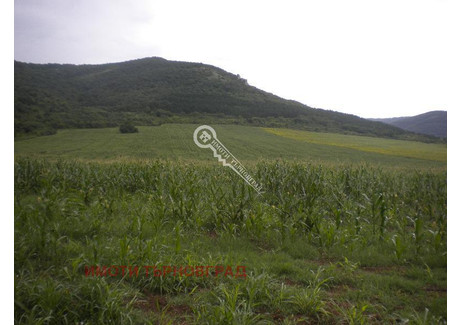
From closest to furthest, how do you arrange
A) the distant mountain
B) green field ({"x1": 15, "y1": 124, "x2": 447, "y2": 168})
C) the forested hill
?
1. the distant mountain
2. the forested hill
3. green field ({"x1": 15, "y1": 124, "x2": 447, "y2": 168})

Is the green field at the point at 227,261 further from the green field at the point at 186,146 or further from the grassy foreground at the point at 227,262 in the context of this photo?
the green field at the point at 186,146

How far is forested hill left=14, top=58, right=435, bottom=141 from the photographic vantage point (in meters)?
4.76

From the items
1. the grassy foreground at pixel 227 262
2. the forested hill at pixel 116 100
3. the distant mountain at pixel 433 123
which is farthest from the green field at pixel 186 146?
the grassy foreground at pixel 227 262

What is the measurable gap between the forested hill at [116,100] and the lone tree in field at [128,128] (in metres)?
1.32

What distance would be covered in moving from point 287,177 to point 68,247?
5.29 meters

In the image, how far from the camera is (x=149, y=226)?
13.9 ft

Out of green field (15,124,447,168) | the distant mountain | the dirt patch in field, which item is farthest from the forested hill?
the dirt patch in field

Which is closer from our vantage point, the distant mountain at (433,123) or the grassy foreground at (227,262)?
the grassy foreground at (227,262)

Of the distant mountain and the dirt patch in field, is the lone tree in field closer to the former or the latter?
the distant mountain

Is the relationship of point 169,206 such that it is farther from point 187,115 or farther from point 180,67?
point 180,67

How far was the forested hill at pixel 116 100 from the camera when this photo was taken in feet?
15.6

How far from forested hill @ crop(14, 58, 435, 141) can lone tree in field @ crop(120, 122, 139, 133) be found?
52.1 inches

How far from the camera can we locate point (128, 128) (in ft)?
67.5

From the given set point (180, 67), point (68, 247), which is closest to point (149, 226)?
point (68, 247)
